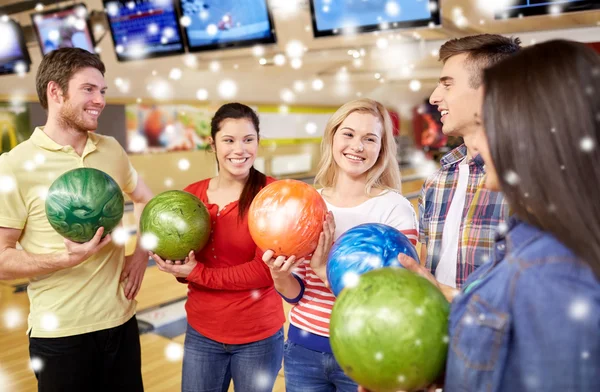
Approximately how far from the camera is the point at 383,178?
5.49ft

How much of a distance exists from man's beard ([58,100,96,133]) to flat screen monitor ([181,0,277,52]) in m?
1.89

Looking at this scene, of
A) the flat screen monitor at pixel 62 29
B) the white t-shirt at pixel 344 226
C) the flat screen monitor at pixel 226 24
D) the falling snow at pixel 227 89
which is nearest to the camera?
the white t-shirt at pixel 344 226

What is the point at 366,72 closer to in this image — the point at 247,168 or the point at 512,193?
the point at 247,168

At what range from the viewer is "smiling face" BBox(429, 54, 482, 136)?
1.40 metres

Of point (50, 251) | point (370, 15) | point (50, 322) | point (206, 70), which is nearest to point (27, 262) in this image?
point (50, 251)

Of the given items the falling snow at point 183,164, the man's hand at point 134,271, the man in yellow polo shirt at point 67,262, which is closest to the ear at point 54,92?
the man in yellow polo shirt at point 67,262

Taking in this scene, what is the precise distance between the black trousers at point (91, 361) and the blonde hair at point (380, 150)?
3.04ft

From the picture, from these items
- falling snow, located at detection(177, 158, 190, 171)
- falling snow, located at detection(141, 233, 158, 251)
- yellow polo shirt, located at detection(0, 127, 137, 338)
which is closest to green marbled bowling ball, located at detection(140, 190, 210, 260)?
falling snow, located at detection(141, 233, 158, 251)

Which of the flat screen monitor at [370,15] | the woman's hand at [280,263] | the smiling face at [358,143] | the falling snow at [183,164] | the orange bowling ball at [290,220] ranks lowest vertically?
the falling snow at [183,164]

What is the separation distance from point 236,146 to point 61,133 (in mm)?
613

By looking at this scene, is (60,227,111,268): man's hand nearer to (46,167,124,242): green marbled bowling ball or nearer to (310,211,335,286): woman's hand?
(46,167,124,242): green marbled bowling ball

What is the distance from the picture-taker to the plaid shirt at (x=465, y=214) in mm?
1392

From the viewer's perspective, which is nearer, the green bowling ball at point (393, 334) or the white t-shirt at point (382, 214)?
the green bowling ball at point (393, 334)

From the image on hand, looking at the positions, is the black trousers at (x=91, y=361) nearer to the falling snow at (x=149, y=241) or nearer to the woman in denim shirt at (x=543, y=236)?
the falling snow at (x=149, y=241)
